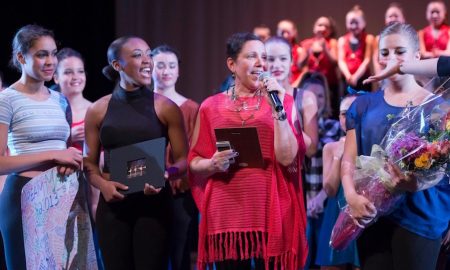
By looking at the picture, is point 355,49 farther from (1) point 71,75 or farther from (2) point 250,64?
(2) point 250,64

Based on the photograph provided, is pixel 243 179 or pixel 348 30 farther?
pixel 348 30

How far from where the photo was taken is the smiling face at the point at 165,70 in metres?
4.40

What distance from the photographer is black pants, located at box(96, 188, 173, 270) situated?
123 inches

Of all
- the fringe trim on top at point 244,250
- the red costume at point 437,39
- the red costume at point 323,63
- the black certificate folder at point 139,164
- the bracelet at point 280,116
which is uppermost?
the red costume at point 437,39

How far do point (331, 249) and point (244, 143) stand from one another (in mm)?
1282

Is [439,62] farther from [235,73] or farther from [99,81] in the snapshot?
[99,81]

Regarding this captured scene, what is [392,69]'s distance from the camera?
8.90ft

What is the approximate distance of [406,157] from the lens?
256 cm

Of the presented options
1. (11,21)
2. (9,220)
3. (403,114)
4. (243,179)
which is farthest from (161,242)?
(11,21)

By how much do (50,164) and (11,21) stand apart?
385 cm

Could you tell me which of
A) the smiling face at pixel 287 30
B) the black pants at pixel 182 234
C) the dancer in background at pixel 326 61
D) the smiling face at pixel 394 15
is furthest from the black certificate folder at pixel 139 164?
the smiling face at pixel 394 15

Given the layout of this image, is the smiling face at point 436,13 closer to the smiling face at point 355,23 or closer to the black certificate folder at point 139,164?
the smiling face at point 355,23

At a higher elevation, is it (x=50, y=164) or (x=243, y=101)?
(x=243, y=101)

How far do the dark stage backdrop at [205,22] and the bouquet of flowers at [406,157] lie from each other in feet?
13.6
